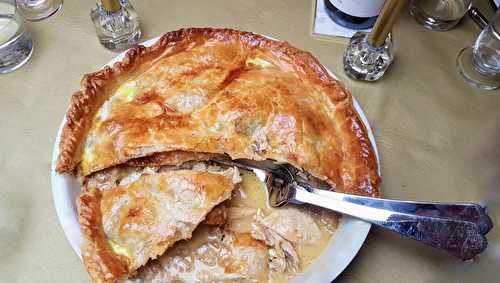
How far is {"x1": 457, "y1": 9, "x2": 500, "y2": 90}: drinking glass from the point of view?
1.54 m

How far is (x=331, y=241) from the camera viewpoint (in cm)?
114

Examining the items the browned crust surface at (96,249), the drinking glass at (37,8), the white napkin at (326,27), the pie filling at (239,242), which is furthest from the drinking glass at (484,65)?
the drinking glass at (37,8)

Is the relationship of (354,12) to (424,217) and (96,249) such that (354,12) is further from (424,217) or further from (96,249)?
(96,249)

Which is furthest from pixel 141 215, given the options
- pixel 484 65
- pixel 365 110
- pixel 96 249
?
pixel 484 65

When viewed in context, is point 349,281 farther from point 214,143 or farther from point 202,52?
point 202,52

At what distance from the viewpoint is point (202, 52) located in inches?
51.3

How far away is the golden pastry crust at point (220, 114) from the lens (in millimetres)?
1161

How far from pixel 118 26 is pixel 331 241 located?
3.05 feet

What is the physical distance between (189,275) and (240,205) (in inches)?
8.7

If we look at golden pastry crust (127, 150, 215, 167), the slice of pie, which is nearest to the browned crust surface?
the slice of pie

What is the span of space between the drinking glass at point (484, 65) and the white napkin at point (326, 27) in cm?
39

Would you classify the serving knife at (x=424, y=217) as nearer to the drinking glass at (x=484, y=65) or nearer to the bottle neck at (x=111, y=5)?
the drinking glass at (x=484, y=65)

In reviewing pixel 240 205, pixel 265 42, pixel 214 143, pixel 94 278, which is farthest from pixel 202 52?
pixel 94 278

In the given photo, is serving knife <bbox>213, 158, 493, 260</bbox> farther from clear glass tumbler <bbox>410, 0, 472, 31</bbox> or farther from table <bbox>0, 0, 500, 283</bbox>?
clear glass tumbler <bbox>410, 0, 472, 31</bbox>
